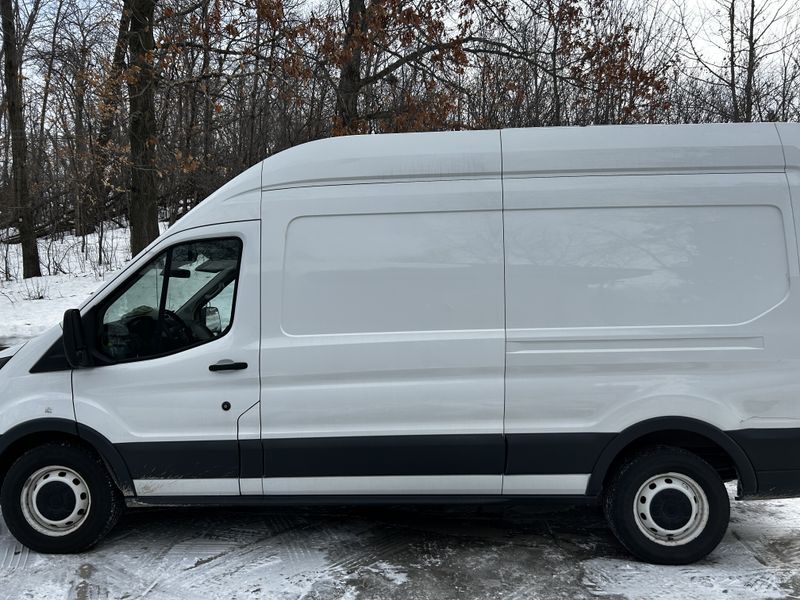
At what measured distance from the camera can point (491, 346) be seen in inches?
149

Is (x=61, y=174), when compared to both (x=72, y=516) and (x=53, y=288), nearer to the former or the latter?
(x=53, y=288)

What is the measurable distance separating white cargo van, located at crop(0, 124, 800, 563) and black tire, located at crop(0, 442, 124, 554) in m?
0.01

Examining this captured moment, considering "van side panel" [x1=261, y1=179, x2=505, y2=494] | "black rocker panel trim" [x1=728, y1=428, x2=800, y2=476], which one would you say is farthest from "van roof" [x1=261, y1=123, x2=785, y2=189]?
"black rocker panel trim" [x1=728, y1=428, x2=800, y2=476]

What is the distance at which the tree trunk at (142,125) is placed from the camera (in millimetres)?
11552

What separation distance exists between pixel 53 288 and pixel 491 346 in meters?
15.4

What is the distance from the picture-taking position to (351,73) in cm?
1242

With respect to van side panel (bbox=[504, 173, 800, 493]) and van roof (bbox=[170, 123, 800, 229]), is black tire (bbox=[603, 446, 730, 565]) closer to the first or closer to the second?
van side panel (bbox=[504, 173, 800, 493])

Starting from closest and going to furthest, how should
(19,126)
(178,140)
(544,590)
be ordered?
(544,590) < (178,140) < (19,126)

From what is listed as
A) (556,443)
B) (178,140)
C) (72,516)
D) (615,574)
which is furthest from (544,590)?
(178,140)

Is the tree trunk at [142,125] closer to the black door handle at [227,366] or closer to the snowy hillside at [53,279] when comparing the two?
the snowy hillside at [53,279]

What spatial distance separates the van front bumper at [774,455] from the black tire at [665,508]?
22cm

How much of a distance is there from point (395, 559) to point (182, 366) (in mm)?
1659

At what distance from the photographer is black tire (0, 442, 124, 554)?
4004 millimetres

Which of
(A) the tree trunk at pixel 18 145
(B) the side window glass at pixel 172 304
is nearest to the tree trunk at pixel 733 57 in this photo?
(B) the side window glass at pixel 172 304
